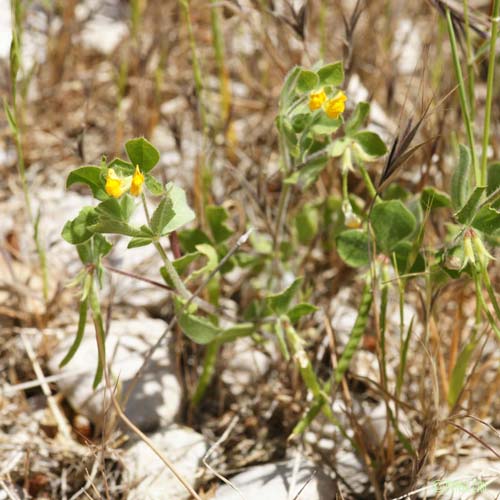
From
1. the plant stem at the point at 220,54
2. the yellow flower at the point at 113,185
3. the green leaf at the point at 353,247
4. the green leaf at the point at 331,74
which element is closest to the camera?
the yellow flower at the point at 113,185

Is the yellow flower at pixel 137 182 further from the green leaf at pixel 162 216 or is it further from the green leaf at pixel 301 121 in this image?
the green leaf at pixel 301 121

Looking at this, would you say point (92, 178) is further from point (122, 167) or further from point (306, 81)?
point (306, 81)

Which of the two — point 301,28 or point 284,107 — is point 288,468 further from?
point 301,28

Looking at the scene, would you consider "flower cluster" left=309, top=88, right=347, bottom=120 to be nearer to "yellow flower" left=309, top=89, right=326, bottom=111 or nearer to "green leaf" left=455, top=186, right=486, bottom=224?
"yellow flower" left=309, top=89, right=326, bottom=111

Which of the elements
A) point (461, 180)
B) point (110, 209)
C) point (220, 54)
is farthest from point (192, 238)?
point (220, 54)

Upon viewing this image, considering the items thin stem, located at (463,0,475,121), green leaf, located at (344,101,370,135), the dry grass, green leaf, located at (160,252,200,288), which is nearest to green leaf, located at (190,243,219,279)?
green leaf, located at (160,252,200,288)

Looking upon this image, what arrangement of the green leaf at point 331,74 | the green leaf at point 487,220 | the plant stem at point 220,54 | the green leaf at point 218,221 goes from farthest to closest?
the plant stem at point 220,54 < the green leaf at point 218,221 < the green leaf at point 331,74 < the green leaf at point 487,220

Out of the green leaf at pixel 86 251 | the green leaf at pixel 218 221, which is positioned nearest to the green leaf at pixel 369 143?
the green leaf at pixel 218 221
